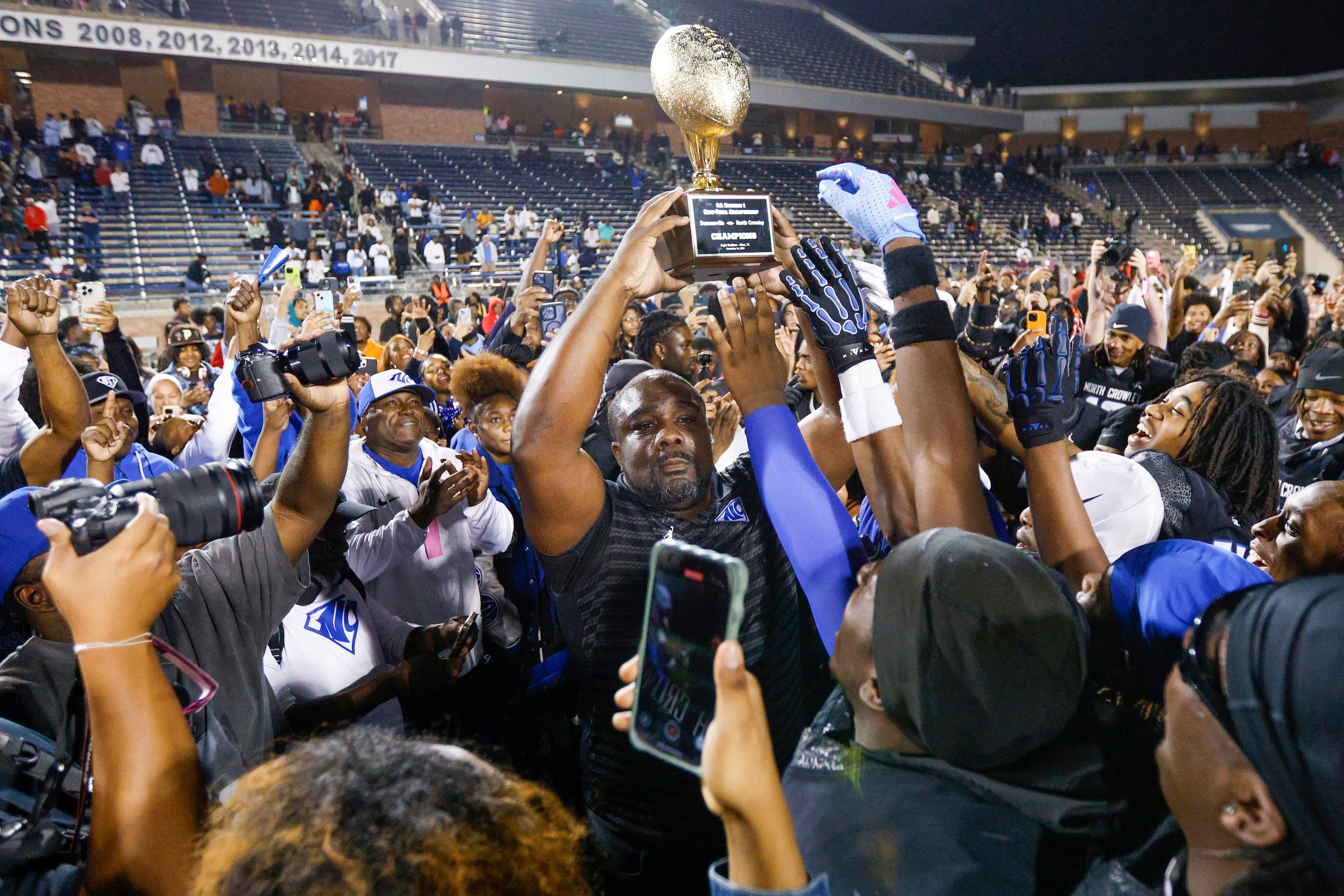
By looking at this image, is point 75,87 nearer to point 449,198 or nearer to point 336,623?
point 449,198

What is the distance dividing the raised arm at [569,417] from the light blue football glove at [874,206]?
605mm

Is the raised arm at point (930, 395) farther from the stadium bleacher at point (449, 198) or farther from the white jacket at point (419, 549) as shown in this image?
the stadium bleacher at point (449, 198)

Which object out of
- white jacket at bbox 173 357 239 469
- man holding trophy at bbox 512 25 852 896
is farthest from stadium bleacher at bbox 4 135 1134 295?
man holding trophy at bbox 512 25 852 896

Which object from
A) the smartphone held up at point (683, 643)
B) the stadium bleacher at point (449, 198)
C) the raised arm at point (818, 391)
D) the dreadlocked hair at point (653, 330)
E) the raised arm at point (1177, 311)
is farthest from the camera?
the stadium bleacher at point (449, 198)

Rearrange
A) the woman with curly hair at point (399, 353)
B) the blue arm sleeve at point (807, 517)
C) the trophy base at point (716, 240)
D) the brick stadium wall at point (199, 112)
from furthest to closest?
the brick stadium wall at point (199, 112), the woman with curly hair at point (399, 353), the trophy base at point (716, 240), the blue arm sleeve at point (807, 517)

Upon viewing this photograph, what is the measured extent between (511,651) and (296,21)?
26.2 meters

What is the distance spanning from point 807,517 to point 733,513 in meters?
0.33

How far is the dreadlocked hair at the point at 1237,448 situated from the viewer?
8.94ft

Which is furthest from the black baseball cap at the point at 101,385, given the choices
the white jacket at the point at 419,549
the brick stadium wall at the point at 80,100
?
the brick stadium wall at the point at 80,100

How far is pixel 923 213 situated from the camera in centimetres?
2800

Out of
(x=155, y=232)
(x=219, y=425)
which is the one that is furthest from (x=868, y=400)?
(x=155, y=232)

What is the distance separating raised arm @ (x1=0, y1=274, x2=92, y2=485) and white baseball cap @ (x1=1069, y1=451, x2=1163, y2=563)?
2.86m

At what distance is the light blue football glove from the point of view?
193 cm

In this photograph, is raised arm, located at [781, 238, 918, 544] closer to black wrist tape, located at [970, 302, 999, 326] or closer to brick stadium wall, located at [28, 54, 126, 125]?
black wrist tape, located at [970, 302, 999, 326]
